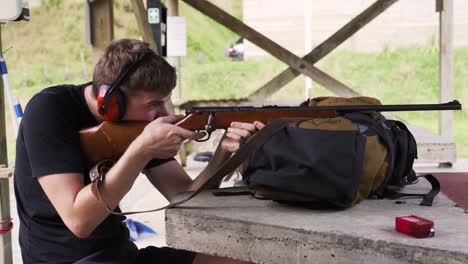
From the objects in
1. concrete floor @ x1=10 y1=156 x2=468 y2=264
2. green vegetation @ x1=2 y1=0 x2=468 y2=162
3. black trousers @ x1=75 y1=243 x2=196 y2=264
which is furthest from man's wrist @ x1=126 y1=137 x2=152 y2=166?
green vegetation @ x1=2 y1=0 x2=468 y2=162

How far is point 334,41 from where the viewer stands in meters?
6.05

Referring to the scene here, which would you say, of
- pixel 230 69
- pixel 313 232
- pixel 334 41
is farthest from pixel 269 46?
pixel 230 69

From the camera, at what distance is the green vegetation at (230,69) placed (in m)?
12.8

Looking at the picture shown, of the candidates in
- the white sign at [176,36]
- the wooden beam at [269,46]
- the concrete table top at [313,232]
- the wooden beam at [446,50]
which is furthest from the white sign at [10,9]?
the wooden beam at [446,50]

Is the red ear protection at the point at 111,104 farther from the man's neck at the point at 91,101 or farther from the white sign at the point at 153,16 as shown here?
the white sign at the point at 153,16

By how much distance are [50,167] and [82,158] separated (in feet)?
0.41

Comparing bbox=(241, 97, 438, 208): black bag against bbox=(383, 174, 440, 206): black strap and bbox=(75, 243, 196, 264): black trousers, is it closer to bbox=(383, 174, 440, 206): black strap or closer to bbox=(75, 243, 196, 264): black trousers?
→ bbox=(383, 174, 440, 206): black strap

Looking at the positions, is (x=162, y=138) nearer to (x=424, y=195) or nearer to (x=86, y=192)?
(x=86, y=192)

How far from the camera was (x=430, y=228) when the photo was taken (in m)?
1.19

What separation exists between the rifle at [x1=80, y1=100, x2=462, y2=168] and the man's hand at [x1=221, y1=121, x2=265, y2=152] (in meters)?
0.05


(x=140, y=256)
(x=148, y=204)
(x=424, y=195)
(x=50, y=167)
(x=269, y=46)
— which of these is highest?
(x=269, y=46)

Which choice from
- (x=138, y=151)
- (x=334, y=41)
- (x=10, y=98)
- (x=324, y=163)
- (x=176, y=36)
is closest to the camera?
(x=324, y=163)

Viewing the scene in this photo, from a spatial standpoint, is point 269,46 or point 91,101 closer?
point 91,101

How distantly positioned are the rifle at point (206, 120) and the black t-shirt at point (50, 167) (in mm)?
52
